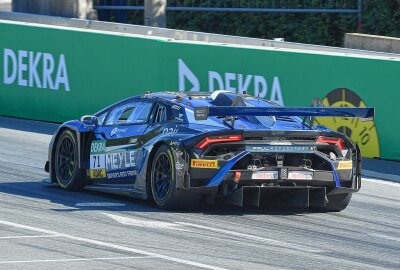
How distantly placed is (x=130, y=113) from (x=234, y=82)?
5204mm

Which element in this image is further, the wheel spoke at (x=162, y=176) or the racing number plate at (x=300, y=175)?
the wheel spoke at (x=162, y=176)

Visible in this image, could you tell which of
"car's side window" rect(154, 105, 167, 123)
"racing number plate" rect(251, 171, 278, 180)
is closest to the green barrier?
"car's side window" rect(154, 105, 167, 123)

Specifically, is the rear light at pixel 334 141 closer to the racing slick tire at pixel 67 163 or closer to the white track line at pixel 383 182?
the racing slick tire at pixel 67 163

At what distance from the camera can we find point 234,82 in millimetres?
17734

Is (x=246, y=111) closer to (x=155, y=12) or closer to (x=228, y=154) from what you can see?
(x=228, y=154)

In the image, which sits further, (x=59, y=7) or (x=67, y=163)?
(x=59, y=7)

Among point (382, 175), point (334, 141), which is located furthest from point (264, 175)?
point (382, 175)

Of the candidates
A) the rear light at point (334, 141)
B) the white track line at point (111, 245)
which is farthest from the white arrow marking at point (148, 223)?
the rear light at point (334, 141)

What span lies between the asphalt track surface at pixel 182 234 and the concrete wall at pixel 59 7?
15316 millimetres

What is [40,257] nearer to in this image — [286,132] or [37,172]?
[286,132]

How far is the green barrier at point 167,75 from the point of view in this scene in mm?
16062

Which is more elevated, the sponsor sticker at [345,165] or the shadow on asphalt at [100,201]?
the sponsor sticker at [345,165]

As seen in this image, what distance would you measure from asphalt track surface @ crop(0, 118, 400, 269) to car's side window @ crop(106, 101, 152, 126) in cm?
88

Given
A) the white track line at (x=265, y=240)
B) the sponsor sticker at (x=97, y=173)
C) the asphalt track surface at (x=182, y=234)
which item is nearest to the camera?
the asphalt track surface at (x=182, y=234)
